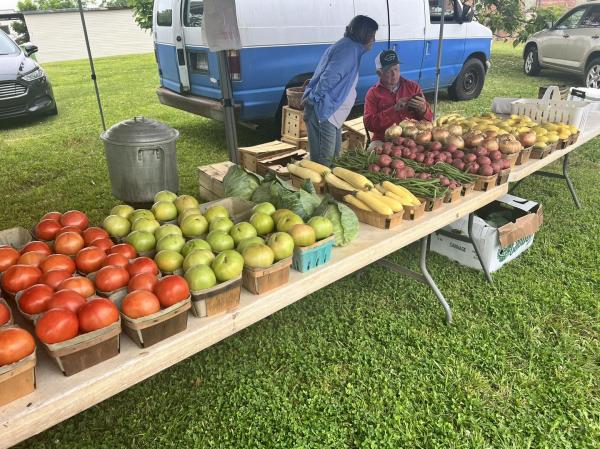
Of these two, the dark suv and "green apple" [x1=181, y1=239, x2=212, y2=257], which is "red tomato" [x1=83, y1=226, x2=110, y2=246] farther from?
the dark suv

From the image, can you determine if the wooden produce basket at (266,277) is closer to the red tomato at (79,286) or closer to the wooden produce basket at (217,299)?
the wooden produce basket at (217,299)

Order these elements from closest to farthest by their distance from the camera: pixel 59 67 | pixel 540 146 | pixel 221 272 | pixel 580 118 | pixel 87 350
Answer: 1. pixel 87 350
2. pixel 221 272
3. pixel 540 146
4. pixel 580 118
5. pixel 59 67

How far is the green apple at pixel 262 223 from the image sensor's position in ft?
6.93

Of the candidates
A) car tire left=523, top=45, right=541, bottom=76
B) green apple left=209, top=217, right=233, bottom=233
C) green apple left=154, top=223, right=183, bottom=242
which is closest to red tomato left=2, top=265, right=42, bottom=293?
green apple left=154, top=223, right=183, bottom=242

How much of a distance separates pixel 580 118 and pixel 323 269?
11.3ft

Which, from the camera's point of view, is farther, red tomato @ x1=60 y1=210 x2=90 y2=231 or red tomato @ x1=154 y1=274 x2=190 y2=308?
red tomato @ x1=60 y1=210 x2=90 y2=231

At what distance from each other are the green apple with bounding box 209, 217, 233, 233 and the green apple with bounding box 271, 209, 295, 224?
0.22 metres

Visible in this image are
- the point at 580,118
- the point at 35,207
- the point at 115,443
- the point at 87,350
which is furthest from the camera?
the point at 35,207

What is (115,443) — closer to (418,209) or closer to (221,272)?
(221,272)

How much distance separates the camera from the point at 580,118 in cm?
418

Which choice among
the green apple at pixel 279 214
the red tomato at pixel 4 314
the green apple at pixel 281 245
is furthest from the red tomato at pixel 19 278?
the green apple at pixel 279 214

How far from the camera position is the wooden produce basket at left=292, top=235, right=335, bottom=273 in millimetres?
2003

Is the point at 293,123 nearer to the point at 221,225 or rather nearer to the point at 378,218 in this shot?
the point at 378,218

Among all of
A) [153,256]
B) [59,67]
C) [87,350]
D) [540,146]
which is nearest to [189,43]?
[540,146]
